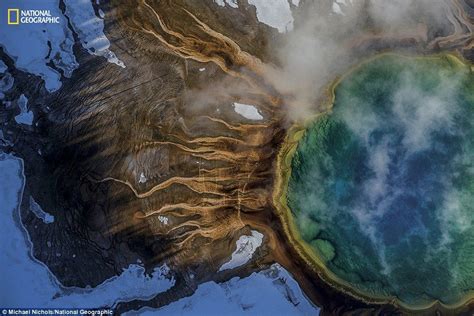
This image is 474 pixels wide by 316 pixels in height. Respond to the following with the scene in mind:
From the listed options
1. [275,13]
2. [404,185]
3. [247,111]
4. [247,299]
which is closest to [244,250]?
[247,299]

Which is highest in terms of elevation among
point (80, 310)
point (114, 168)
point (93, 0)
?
point (93, 0)

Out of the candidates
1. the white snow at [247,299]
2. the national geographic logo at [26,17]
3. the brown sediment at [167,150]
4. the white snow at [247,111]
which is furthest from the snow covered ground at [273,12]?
the white snow at [247,299]

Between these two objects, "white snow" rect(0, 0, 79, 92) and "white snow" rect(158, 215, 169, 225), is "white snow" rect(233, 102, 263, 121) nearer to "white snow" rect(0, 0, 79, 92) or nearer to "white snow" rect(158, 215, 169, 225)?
"white snow" rect(158, 215, 169, 225)

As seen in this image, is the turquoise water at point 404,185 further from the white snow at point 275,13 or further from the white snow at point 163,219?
the white snow at point 163,219

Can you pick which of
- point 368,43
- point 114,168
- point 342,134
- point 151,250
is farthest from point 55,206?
point 368,43

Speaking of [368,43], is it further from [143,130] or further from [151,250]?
[151,250]

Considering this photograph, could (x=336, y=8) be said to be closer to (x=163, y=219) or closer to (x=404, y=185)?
(x=404, y=185)
